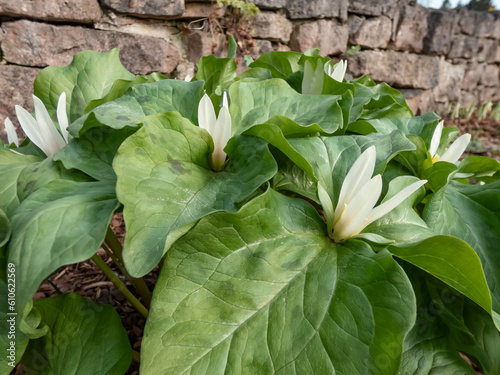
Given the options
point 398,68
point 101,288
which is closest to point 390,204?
point 101,288

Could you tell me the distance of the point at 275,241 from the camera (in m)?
0.64

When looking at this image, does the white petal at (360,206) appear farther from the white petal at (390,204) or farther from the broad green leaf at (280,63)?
the broad green leaf at (280,63)

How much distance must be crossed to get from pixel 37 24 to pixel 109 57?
1.32 metres

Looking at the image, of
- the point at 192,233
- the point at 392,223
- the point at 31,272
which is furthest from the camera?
the point at 392,223

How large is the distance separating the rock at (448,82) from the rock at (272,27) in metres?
2.72

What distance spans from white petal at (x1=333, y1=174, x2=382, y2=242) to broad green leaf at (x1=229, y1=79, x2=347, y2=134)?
7.7 inches

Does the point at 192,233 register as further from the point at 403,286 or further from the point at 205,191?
the point at 403,286

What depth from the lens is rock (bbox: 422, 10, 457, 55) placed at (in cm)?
450

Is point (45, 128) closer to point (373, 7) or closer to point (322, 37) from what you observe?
point (322, 37)

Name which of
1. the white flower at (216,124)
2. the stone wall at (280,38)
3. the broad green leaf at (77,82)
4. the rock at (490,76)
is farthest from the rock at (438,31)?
the white flower at (216,124)

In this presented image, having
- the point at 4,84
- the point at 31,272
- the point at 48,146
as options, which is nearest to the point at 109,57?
the point at 48,146

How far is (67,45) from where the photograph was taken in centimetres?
216

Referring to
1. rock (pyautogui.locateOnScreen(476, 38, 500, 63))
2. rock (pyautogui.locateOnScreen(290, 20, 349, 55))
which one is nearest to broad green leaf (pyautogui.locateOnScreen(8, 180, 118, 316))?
rock (pyautogui.locateOnScreen(290, 20, 349, 55))

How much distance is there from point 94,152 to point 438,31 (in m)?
5.08
